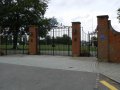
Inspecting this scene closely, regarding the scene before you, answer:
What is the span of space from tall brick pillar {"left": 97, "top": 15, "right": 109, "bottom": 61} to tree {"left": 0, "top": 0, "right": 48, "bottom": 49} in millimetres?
21861

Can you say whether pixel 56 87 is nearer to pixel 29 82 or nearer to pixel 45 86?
pixel 45 86

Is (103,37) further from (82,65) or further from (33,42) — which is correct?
(33,42)

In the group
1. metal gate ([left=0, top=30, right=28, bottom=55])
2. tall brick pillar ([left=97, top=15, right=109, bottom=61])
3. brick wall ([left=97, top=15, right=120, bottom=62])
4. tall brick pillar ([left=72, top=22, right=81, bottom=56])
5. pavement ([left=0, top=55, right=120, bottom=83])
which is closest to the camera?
pavement ([left=0, top=55, right=120, bottom=83])

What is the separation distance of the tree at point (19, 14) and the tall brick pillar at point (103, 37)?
861 inches

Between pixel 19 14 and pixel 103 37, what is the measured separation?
23488 millimetres

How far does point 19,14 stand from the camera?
148 ft

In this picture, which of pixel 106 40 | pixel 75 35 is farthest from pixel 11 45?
pixel 106 40

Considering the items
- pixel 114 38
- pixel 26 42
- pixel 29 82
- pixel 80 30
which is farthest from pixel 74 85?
pixel 26 42

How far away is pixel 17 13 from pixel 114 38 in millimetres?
23710

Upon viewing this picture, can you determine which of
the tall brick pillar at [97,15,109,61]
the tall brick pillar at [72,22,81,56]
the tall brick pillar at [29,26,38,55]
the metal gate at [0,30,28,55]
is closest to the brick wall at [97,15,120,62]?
the tall brick pillar at [97,15,109,61]

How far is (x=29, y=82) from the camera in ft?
42.4

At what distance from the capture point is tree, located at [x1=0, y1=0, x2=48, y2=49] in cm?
4438

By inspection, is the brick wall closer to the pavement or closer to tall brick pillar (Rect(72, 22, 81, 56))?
the pavement

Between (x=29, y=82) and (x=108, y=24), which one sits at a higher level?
(x=108, y=24)
